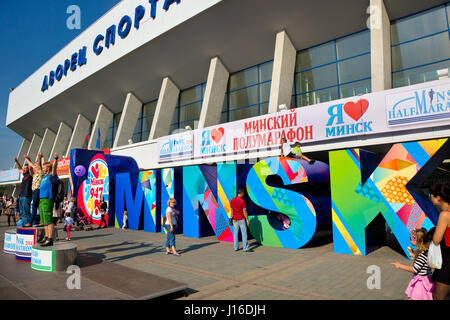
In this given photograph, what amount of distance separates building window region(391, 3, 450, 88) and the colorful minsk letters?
675cm

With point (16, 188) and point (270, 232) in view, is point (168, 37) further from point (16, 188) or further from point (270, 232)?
point (16, 188)

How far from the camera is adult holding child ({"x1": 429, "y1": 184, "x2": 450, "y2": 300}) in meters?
3.14

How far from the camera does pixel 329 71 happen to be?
54.9ft

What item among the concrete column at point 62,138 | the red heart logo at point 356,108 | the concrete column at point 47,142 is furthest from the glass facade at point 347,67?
the concrete column at point 47,142

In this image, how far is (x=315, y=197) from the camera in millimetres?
9789

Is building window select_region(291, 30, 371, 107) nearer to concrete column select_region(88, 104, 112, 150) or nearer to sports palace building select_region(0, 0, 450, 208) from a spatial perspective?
sports palace building select_region(0, 0, 450, 208)

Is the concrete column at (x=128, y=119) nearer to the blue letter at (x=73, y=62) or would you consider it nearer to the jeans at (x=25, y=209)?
the blue letter at (x=73, y=62)

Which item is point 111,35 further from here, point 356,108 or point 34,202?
point 356,108

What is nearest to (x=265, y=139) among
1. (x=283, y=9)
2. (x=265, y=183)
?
(x=265, y=183)

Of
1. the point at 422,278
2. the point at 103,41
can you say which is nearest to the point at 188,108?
the point at 103,41

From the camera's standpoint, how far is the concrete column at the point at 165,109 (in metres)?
22.5

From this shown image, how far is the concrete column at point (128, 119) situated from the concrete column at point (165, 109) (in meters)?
4.52

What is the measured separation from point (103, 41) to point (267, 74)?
15383 millimetres

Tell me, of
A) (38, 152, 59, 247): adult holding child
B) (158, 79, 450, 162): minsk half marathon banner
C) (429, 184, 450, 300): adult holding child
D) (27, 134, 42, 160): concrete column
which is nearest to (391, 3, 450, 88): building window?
(158, 79, 450, 162): minsk half marathon banner
